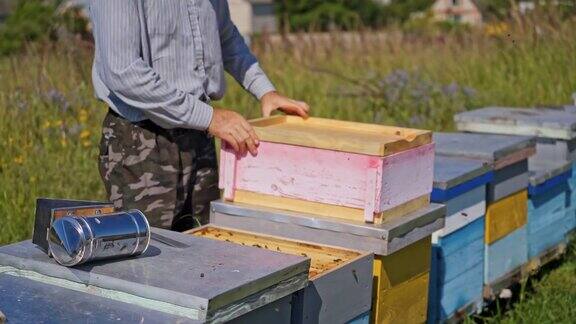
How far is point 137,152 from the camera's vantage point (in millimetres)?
2938

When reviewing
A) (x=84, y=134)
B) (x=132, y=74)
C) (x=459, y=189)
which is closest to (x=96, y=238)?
(x=132, y=74)

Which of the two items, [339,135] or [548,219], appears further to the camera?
[548,219]

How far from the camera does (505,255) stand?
3.78m

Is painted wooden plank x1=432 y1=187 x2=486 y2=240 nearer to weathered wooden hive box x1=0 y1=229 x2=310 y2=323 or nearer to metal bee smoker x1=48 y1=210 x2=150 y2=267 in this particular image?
weathered wooden hive box x1=0 y1=229 x2=310 y2=323

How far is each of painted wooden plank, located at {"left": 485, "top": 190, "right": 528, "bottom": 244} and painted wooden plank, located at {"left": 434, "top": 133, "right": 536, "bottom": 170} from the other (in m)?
0.15

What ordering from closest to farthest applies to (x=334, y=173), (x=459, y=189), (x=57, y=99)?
(x=334, y=173)
(x=459, y=189)
(x=57, y=99)

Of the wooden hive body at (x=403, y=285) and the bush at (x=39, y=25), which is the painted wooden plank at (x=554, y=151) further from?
the bush at (x=39, y=25)

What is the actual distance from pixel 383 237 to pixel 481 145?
4.18 ft

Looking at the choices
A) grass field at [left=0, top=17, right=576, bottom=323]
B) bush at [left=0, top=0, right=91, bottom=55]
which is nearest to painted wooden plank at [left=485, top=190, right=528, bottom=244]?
grass field at [left=0, top=17, right=576, bottom=323]

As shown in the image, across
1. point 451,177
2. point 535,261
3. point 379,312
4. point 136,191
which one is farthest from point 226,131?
point 535,261

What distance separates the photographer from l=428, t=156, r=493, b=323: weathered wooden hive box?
10.5 ft

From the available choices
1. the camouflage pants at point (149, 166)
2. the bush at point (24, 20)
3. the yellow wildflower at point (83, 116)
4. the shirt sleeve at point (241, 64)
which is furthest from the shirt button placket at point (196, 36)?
the bush at point (24, 20)

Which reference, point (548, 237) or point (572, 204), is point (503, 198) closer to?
point (548, 237)

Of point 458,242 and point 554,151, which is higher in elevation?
point 554,151
